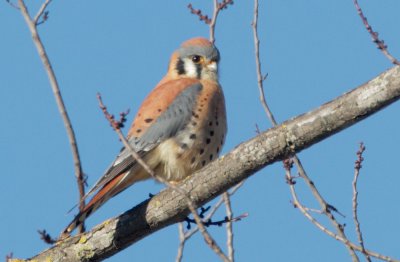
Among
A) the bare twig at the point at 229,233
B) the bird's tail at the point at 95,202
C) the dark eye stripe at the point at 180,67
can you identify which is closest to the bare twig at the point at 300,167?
the bare twig at the point at 229,233

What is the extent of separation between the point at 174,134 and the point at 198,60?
3.24 ft

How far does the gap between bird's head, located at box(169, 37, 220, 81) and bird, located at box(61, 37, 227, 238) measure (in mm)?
263

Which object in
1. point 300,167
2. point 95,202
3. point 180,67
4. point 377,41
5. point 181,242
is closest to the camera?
point 377,41

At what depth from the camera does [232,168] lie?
400 centimetres

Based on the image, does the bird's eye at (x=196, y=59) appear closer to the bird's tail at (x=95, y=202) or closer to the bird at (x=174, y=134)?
the bird at (x=174, y=134)

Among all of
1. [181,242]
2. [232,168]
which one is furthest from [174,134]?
[232,168]

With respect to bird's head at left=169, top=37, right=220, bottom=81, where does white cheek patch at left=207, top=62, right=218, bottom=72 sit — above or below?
below

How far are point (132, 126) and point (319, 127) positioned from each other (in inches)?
79.4

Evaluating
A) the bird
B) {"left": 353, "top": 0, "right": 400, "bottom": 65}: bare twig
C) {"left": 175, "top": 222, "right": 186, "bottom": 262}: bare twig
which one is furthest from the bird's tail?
{"left": 353, "top": 0, "right": 400, "bottom": 65}: bare twig

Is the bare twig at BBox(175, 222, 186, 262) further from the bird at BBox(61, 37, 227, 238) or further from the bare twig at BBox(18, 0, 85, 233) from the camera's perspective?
the bare twig at BBox(18, 0, 85, 233)

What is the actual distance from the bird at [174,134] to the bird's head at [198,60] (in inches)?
10.4

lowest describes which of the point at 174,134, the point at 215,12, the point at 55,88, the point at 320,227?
the point at 320,227

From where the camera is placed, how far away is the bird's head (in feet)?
19.8

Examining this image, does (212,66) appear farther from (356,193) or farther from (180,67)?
(356,193)
